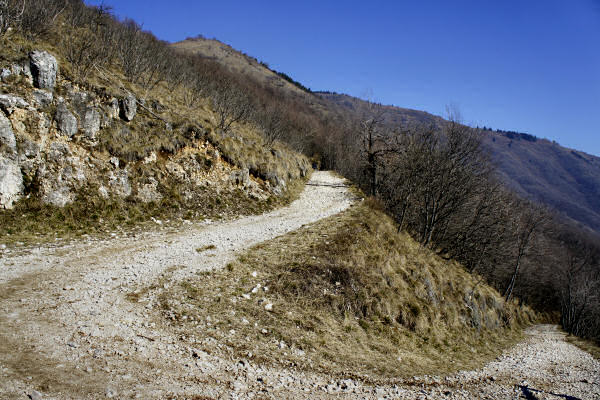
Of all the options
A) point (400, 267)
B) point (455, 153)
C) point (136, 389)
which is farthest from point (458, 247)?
point (136, 389)

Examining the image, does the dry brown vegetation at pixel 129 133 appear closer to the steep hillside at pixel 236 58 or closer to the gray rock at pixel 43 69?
the gray rock at pixel 43 69

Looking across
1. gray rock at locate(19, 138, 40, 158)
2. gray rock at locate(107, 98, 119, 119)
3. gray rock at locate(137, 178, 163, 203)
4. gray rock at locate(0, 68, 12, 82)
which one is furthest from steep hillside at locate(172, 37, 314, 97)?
gray rock at locate(19, 138, 40, 158)

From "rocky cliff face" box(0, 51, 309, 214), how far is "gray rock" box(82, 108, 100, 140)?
41mm

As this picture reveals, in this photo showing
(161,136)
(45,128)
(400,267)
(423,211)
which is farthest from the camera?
(423,211)

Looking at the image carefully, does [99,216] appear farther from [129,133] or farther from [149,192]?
[129,133]

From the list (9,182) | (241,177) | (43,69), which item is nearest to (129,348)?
(9,182)

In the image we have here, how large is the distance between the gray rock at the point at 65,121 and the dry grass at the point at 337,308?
10.3 metres

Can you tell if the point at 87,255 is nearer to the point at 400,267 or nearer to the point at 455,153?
the point at 400,267

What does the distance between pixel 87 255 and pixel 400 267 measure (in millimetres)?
13022

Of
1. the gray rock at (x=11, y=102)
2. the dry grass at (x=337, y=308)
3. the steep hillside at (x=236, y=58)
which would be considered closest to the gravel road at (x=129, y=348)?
the dry grass at (x=337, y=308)

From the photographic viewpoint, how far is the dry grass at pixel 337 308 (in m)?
7.24

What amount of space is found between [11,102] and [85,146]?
2939mm

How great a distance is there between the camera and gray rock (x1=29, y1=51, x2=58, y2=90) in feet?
44.4

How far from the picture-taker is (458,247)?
2952 cm
